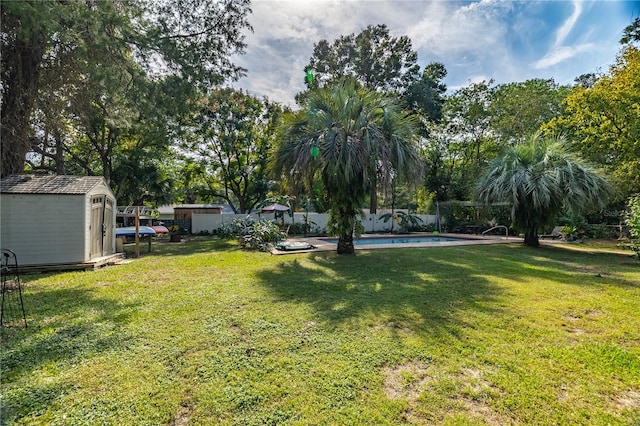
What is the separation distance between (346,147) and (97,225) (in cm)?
782

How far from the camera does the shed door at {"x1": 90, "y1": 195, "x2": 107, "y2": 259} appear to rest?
837 cm

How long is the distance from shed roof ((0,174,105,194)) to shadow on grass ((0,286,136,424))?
3.28 meters

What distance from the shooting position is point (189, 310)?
4.69 metres

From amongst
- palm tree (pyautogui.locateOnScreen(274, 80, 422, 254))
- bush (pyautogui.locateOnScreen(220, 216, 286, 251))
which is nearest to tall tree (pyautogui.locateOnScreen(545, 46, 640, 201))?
palm tree (pyautogui.locateOnScreen(274, 80, 422, 254))

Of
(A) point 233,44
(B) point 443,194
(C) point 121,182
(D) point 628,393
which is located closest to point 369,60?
(B) point 443,194

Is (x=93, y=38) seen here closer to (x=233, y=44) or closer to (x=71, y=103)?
(x=71, y=103)

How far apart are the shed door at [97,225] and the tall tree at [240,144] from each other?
11.6 meters

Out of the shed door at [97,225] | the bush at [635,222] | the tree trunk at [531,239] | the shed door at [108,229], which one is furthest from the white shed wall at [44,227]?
the tree trunk at [531,239]

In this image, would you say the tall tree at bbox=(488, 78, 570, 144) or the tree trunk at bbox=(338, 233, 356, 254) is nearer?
the tree trunk at bbox=(338, 233, 356, 254)

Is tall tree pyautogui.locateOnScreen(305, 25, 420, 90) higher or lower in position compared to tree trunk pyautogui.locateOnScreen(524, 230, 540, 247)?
higher

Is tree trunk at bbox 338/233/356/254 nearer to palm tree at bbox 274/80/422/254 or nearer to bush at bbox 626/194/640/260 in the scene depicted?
palm tree at bbox 274/80/422/254

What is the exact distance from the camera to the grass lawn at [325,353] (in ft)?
7.84

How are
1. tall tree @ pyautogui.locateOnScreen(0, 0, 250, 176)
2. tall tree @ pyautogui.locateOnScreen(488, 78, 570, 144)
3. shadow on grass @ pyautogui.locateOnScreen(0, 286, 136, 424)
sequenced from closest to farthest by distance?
shadow on grass @ pyautogui.locateOnScreen(0, 286, 136, 424), tall tree @ pyautogui.locateOnScreen(0, 0, 250, 176), tall tree @ pyautogui.locateOnScreen(488, 78, 570, 144)

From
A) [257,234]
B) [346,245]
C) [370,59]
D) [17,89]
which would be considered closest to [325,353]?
[346,245]
